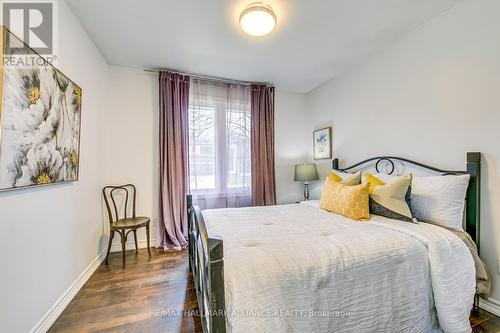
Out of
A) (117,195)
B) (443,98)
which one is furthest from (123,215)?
(443,98)

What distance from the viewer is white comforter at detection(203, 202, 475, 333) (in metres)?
1.02

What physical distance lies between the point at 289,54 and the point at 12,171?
2.73 m

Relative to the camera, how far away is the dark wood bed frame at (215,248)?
90 cm

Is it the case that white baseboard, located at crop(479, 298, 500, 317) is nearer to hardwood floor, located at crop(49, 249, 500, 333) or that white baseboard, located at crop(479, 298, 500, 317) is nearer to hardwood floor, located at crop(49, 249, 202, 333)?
hardwood floor, located at crop(49, 249, 500, 333)

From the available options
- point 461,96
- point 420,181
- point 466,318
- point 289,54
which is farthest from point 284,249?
point 289,54

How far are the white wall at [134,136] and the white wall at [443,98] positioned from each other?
287cm

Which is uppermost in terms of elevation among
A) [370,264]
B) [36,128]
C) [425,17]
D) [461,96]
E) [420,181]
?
[425,17]

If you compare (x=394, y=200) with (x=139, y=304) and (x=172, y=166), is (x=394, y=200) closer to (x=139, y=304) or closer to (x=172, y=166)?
(x=139, y=304)

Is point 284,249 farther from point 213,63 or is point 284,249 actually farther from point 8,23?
point 213,63

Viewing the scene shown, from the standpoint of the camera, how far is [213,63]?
2.84 meters

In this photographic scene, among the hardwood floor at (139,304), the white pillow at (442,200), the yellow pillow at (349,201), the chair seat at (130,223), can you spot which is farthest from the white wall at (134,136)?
the white pillow at (442,200)

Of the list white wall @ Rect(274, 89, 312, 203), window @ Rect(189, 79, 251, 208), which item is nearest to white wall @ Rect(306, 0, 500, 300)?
white wall @ Rect(274, 89, 312, 203)

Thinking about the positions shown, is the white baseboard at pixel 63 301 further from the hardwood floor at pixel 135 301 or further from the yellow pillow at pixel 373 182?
the yellow pillow at pixel 373 182

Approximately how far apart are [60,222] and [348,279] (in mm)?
2154
